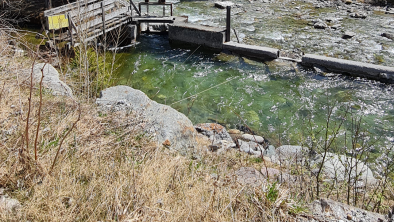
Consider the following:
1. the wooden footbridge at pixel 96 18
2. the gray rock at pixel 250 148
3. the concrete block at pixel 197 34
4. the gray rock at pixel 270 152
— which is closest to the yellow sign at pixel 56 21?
the wooden footbridge at pixel 96 18

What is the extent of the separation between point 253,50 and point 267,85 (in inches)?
82.1

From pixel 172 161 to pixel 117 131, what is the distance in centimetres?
106

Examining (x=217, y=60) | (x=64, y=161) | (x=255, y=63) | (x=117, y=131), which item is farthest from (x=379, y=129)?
(x=64, y=161)

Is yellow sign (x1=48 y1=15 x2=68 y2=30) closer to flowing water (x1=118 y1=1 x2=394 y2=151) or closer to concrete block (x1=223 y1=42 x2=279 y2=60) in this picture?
flowing water (x1=118 y1=1 x2=394 y2=151)

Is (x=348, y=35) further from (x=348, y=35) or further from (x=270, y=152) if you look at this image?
(x=270, y=152)

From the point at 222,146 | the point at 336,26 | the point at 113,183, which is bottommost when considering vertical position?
the point at 222,146

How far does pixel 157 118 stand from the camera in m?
5.81

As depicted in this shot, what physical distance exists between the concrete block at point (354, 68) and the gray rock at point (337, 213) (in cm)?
801

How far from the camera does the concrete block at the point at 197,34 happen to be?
1216 cm

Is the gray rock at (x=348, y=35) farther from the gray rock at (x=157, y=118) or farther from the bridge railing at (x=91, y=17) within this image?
the gray rock at (x=157, y=118)

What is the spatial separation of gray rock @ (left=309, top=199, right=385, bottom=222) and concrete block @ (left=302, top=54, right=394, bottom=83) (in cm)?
801

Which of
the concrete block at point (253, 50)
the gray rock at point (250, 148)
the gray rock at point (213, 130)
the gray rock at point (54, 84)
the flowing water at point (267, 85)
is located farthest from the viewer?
the concrete block at point (253, 50)

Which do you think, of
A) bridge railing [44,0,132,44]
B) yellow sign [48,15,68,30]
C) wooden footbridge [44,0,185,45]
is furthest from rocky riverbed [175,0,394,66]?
yellow sign [48,15,68,30]

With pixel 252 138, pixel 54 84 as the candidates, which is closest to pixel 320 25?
pixel 252 138
